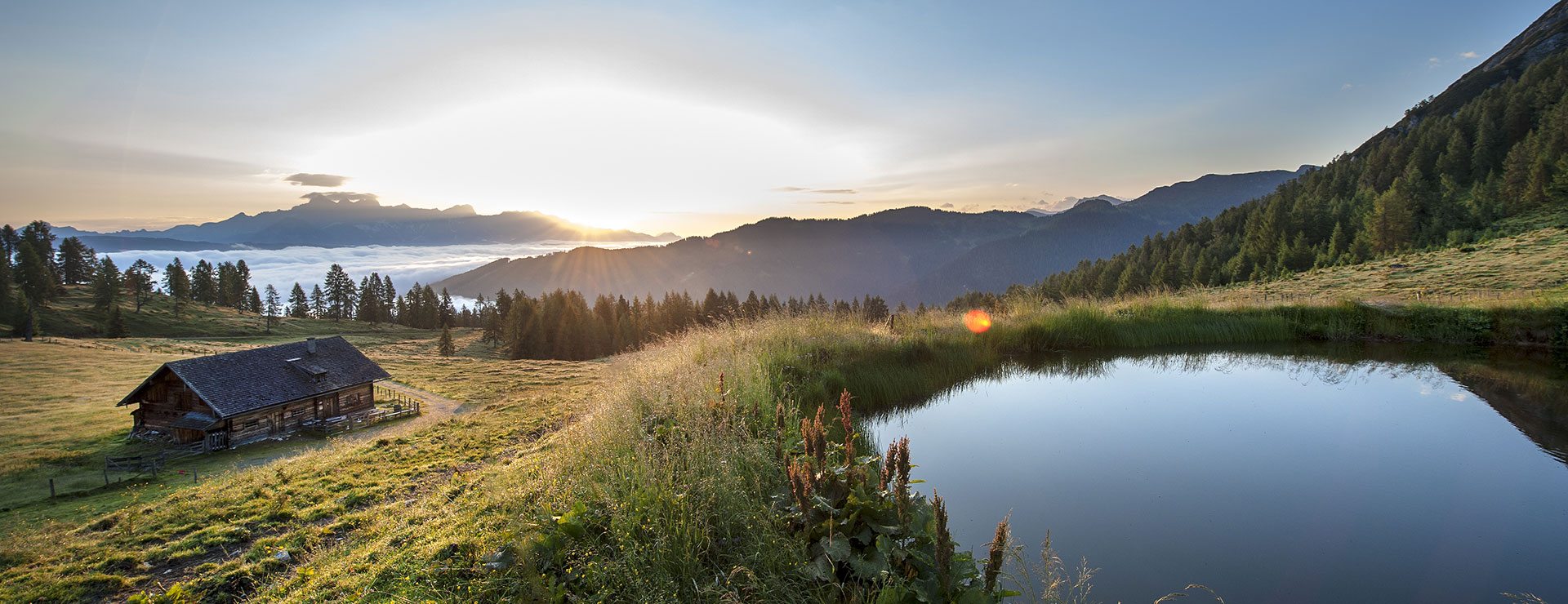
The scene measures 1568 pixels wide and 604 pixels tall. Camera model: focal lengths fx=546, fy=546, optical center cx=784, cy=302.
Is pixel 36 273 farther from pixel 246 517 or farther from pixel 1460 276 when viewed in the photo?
pixel 1460 276

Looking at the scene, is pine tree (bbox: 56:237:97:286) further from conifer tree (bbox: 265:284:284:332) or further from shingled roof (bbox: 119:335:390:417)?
shingled roof (bbox: 119:335:390:417)

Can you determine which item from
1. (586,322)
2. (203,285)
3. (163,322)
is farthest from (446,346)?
(203,285)

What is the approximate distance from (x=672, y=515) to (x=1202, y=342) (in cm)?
1487

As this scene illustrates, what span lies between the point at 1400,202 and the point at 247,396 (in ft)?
223

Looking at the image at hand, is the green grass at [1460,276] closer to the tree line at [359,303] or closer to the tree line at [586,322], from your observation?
the tree line at [359,303]

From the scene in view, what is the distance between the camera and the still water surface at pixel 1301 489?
4113 millimetres

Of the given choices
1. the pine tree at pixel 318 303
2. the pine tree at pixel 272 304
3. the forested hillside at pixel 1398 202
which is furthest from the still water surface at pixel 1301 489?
the pine tree at pixel 318 303

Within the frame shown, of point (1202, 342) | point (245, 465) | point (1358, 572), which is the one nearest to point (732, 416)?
point (1358, 572)

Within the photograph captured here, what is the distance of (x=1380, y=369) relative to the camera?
33.9 feet

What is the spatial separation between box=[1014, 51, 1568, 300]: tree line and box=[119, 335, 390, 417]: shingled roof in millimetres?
38772

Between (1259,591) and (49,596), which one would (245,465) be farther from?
(1259,591)

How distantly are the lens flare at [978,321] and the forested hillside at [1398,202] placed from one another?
25.9ft

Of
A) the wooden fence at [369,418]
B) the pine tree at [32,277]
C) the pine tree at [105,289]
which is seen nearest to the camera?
the wooden fence at [369,418]

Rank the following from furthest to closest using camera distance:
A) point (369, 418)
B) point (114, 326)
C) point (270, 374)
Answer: point (114, 326)
point (369, 418)
point (270, 374)
